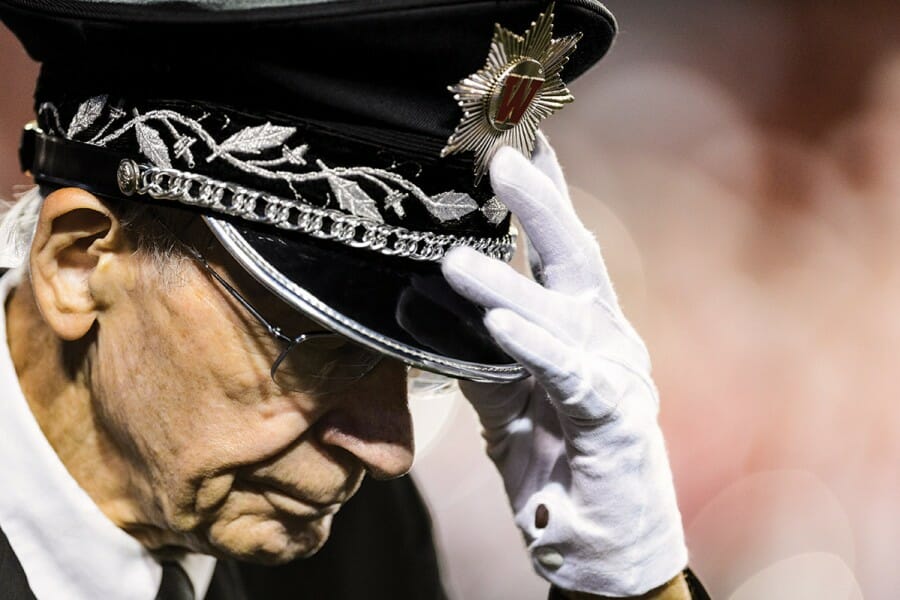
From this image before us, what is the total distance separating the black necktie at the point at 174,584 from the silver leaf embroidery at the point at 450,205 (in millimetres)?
636

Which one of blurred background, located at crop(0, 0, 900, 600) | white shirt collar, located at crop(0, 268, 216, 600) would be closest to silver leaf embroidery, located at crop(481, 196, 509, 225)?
white shirt collar, located at crop(0, 268, 216, 600)

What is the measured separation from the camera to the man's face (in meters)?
0.99

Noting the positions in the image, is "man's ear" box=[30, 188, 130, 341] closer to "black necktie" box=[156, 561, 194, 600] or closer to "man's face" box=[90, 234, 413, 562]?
"man's face" box=[90, 234, 413, 562]

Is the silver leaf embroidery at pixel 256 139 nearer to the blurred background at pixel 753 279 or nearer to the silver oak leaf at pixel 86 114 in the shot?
the silver oak leaf at pixel 86 114

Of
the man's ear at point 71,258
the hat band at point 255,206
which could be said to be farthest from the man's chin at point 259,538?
the hat band at point 255,206

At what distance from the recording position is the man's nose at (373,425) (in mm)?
1060

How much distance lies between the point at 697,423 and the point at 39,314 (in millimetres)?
2729

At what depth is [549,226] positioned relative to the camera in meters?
1.08

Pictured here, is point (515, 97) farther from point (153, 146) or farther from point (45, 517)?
point (45, 517)

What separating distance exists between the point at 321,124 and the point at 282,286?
0.17 metres

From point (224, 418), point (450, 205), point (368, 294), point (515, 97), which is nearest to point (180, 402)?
point (224, 418)

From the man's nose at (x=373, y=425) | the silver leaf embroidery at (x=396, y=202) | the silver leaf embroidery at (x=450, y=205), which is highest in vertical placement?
the silver leaf embroidery at (x=450, y=205)

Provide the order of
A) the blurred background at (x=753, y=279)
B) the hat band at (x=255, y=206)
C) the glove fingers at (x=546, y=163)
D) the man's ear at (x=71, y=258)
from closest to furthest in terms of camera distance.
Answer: the hat band at (x=255, y=206), the man's ear at (x=71, y=258), the glove fingers at (x=546, y=163), the blurred background at (x=753, y=279)

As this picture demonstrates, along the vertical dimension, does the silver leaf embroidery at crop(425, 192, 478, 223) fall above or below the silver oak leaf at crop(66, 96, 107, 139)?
above
